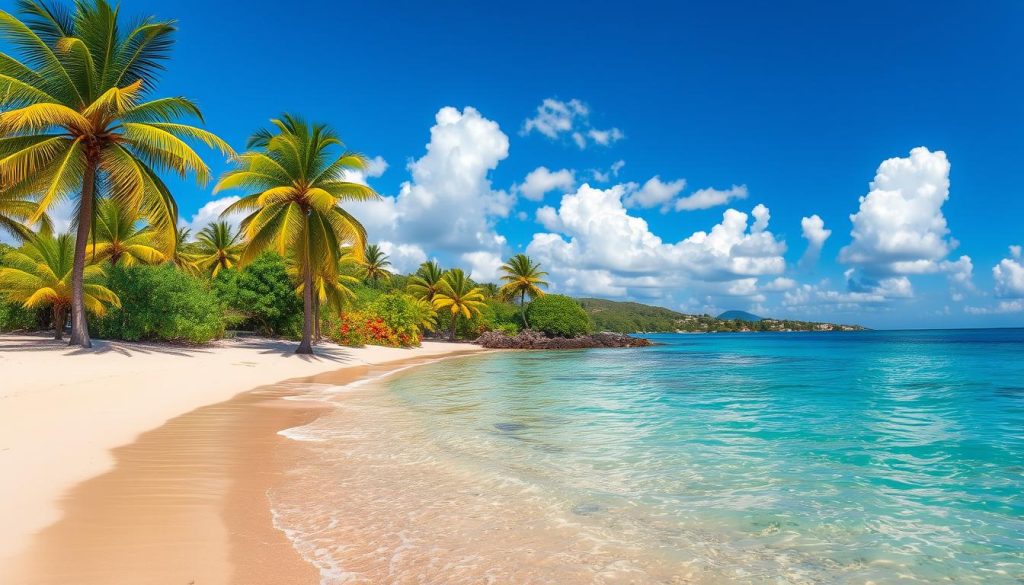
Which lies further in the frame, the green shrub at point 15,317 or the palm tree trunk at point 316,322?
the palm tree trunk at point 316,322

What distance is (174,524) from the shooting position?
4.27 metres

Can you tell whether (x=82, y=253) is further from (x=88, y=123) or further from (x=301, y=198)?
(x=301, y=198)

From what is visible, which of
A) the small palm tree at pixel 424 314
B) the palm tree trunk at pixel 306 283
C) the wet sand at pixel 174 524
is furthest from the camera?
the small palm tree at pixel 424 314

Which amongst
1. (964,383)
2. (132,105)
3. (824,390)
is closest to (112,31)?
(132,105)

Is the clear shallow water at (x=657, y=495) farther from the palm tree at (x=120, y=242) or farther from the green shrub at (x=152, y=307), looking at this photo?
the palm tree at (x=120, y=242)

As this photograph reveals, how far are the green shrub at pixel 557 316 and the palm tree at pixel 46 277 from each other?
4591 cm

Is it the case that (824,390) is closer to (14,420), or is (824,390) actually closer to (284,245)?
(14,420)

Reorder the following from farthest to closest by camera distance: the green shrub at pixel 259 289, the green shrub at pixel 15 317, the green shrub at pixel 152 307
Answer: the green shrub at pixel 259 289 < the green shrub at pixel 15 317 < the green shrub at pixel 152 307

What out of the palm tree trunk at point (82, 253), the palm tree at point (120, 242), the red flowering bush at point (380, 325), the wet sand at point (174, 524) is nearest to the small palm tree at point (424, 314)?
the red flowering bush at point (380, 325)

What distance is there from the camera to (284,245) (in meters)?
23.1

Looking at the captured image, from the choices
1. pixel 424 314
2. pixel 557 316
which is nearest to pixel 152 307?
pixel 424 314

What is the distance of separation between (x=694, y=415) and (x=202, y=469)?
930cm

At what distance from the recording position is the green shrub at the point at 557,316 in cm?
6169

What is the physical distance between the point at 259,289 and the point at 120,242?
762 centimetres
